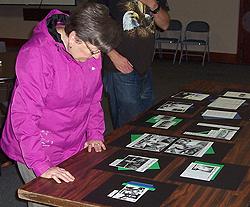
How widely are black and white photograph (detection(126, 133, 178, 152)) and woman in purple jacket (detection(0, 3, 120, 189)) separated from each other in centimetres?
18

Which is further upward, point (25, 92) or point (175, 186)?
point (25, 92)

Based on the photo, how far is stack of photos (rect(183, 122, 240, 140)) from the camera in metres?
2.24

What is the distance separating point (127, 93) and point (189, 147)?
2.80 ft

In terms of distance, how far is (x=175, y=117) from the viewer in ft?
8.21

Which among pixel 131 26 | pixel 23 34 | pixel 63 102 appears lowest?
pixel 23 34

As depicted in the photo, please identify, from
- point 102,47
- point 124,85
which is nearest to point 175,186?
point 102,47

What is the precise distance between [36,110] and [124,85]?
1.12 m

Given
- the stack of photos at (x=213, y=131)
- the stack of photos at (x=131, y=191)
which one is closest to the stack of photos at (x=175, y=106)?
the stack of photos at (x=213, y=131)

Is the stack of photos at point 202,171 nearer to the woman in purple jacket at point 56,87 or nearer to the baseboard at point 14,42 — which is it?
the woman in purple jacket at point 56,87

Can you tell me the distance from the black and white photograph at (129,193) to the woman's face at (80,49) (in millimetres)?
513

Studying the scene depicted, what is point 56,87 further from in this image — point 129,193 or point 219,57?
point 219,57

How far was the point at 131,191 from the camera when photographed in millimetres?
1657

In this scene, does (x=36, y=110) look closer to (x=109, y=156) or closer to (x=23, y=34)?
(x=109, y=156)

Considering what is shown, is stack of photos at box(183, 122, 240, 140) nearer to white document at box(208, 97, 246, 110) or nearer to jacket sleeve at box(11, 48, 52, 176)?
white document at box(208, 97, 246, 110)
